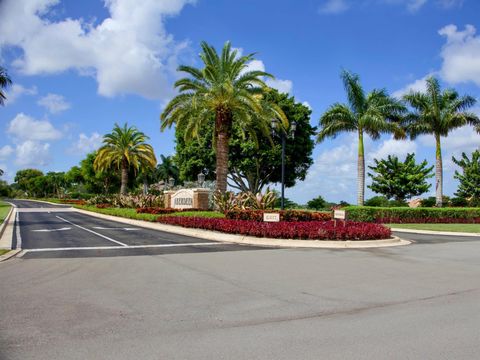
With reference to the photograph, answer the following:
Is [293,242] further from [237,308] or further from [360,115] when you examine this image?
[360,115]

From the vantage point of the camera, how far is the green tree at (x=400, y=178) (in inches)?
1692

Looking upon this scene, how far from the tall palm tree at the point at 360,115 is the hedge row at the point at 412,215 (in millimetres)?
2250

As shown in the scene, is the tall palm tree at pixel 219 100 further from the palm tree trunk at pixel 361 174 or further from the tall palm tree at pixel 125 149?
the tall palm tree at pixel 125 149

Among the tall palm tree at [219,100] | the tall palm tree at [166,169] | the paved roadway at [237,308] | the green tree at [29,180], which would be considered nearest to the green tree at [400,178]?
the tall palm tree at [219,100]

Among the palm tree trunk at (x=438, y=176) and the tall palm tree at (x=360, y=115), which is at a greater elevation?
the tall palm tree at (x=360, y=115)

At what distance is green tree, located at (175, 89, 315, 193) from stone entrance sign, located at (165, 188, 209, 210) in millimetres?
10123

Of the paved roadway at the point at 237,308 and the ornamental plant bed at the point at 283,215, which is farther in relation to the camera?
the ornamental plant bed at the point at 283,215

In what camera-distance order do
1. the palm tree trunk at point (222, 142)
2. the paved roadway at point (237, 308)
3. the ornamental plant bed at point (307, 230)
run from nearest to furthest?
the paved roadway at point (237, 308)
the ornamental plant bed at point (307, 230)
the palm tree trunk at point (222, 142)

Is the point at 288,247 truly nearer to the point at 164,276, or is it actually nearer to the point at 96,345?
the point at 164,276

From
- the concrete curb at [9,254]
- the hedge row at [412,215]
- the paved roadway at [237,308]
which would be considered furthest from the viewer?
the hedge row at [412,215]

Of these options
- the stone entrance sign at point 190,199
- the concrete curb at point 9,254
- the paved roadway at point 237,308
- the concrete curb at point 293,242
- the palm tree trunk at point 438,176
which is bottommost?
the paved roadway at point 237,308

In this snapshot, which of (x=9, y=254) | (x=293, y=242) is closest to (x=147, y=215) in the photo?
(x=293, y=242)

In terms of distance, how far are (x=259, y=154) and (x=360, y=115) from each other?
1270 centimetres

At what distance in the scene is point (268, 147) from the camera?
4266cm
